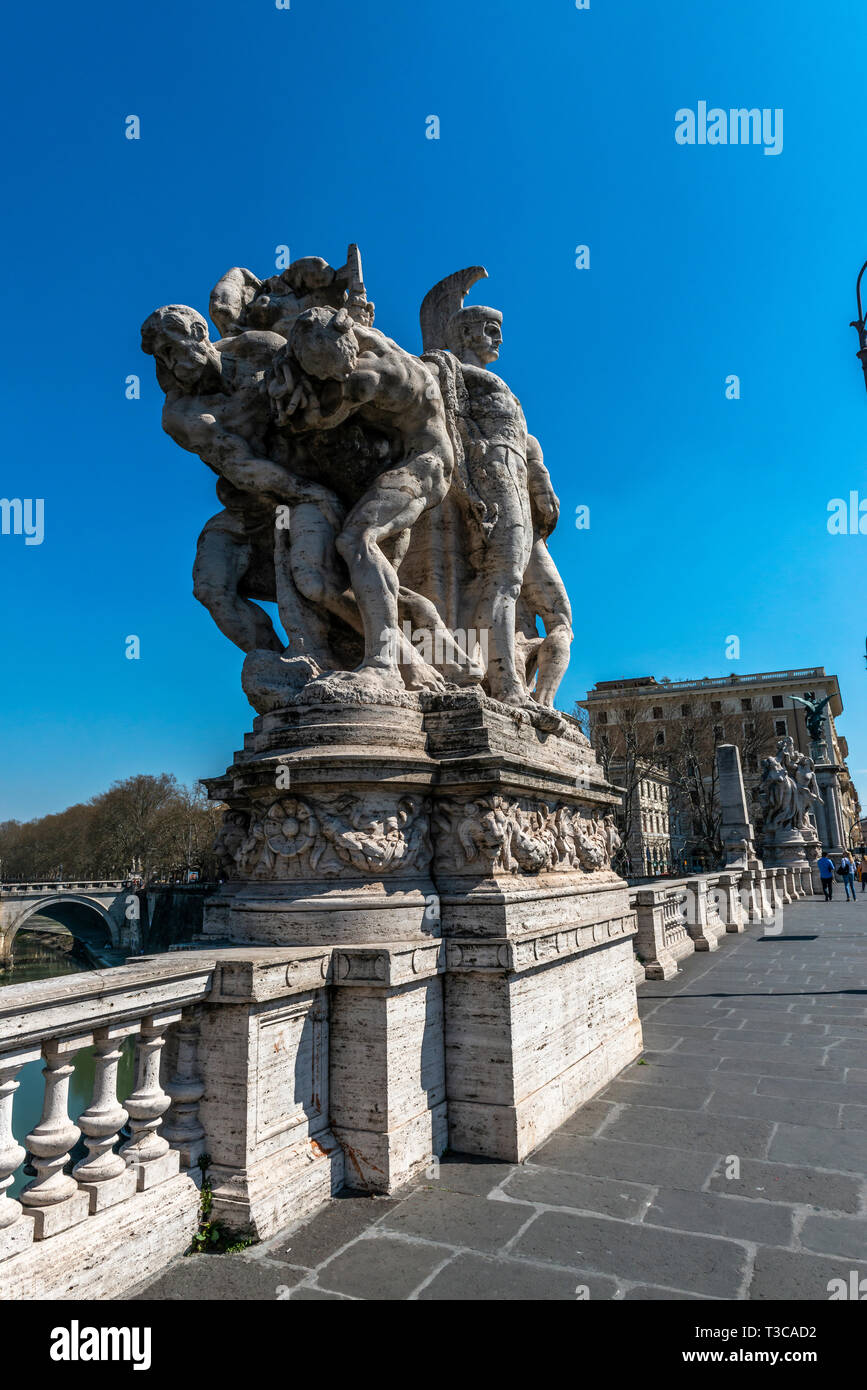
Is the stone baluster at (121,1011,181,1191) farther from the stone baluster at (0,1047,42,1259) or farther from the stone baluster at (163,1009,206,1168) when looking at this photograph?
the stone baluster at (0,1047,42,1259)

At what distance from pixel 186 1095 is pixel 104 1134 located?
395mm

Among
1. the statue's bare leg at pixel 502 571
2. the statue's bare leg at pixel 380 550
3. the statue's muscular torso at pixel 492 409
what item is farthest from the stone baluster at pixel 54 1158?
the statue's muscular torso at pixel 492 409

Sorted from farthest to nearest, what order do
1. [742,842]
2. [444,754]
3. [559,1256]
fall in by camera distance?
1. [742,842]
2. [444,754]
3. [559,1256]

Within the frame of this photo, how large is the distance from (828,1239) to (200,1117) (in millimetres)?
2238

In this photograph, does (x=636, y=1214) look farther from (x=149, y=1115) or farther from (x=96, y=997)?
(x=96, y=997)

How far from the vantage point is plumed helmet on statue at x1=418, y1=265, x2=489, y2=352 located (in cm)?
580

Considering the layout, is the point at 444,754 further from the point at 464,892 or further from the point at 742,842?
the point at 742,842

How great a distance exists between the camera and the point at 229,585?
15.4ft

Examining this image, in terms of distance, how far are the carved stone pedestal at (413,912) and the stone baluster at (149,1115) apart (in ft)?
2.28

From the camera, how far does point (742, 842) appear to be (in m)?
20.8

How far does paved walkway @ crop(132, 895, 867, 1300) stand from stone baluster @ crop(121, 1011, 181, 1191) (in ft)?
0.92

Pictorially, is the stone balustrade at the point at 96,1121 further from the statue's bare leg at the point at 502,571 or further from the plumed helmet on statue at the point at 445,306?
the plumed helmet on statue at the point at 445,306

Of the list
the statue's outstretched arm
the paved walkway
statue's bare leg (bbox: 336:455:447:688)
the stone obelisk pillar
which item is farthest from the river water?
the stone obelisk pillar
